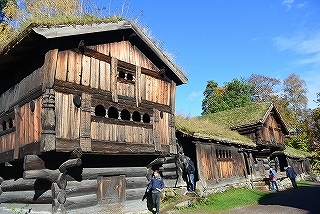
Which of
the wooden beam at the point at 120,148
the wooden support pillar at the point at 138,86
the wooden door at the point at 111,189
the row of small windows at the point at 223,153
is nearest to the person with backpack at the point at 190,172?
the row of small windows at the point at 223,153

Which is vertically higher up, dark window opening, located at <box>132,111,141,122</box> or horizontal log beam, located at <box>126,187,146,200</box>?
dark window opening, located at <box>132,111,141,122</box>

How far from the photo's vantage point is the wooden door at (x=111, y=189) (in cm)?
1002

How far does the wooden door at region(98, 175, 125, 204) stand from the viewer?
10.0m

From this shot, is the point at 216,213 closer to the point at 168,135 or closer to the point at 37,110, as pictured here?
the point at 168,135

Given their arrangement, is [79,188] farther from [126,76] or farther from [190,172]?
[190,172]

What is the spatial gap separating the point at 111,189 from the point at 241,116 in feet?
54.7

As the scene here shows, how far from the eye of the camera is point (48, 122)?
8039mm

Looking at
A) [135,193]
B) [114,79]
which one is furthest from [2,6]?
[135,193]

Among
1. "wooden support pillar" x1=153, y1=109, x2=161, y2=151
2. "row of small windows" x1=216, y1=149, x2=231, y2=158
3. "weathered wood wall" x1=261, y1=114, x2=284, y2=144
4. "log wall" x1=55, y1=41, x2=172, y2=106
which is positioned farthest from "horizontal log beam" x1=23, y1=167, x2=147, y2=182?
"weathered wood wall" x1=261, y1=114, x2=284, y2=144

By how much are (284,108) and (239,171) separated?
28.8 m

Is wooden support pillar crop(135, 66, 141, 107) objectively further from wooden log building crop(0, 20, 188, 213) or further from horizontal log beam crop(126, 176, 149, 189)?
horizontal log beam crop(126, 176, 149, 189)

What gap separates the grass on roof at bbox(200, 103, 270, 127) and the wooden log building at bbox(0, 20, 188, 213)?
12.3 meters

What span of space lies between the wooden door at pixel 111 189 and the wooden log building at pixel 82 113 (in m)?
0.03

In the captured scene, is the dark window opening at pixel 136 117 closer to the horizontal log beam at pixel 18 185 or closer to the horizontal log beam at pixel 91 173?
the horizontal log beam at pixel 91 173
